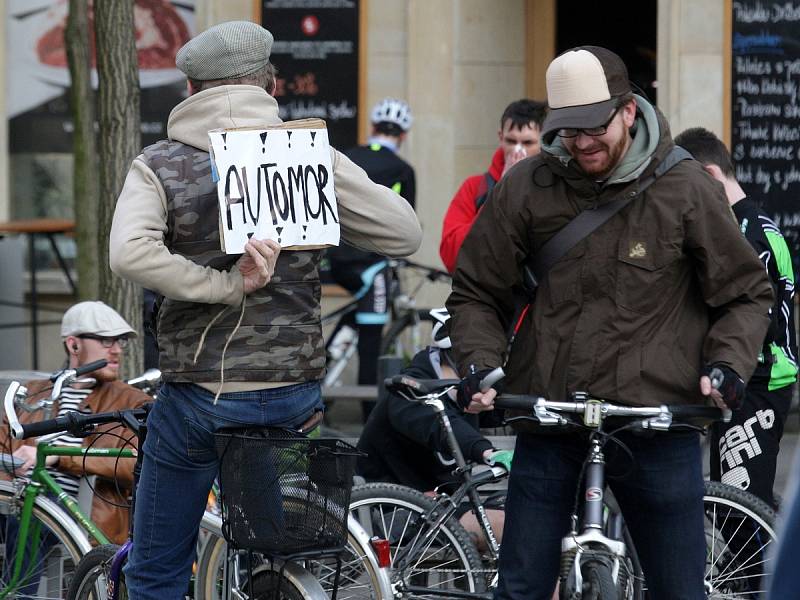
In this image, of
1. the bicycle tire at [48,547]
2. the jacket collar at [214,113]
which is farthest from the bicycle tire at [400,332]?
the jacket collar at [214,113]

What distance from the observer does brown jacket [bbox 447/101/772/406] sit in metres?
3.80

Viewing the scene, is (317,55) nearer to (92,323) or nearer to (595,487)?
(92,323)

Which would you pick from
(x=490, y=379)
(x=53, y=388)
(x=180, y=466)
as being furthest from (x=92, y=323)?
(x=490, y=379)

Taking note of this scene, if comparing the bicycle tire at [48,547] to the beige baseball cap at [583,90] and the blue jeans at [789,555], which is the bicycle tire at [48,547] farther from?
the blue jeans at [789,555]

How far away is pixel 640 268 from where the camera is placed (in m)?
3.80

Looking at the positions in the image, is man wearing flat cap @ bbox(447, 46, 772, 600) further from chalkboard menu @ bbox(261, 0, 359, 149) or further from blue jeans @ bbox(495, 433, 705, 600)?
chalkboard menu @ bbox(261, 0, 359, 149)

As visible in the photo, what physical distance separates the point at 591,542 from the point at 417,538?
1.41 m

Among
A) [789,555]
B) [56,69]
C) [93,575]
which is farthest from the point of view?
[56,69]

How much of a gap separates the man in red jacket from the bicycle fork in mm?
2876

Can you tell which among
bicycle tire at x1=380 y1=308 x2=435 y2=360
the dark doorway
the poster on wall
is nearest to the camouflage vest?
bicycle tire at x1=380 y1=308 x2=435 y2=360

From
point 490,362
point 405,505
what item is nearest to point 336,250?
point 405,505

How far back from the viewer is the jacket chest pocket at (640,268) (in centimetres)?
380

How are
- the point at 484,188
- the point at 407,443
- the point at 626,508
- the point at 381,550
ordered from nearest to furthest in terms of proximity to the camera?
the point at 626,508
the point at 381,550
the point at 407,443
the point at 484,188

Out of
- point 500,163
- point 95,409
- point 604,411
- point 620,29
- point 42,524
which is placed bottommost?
point 42,524
